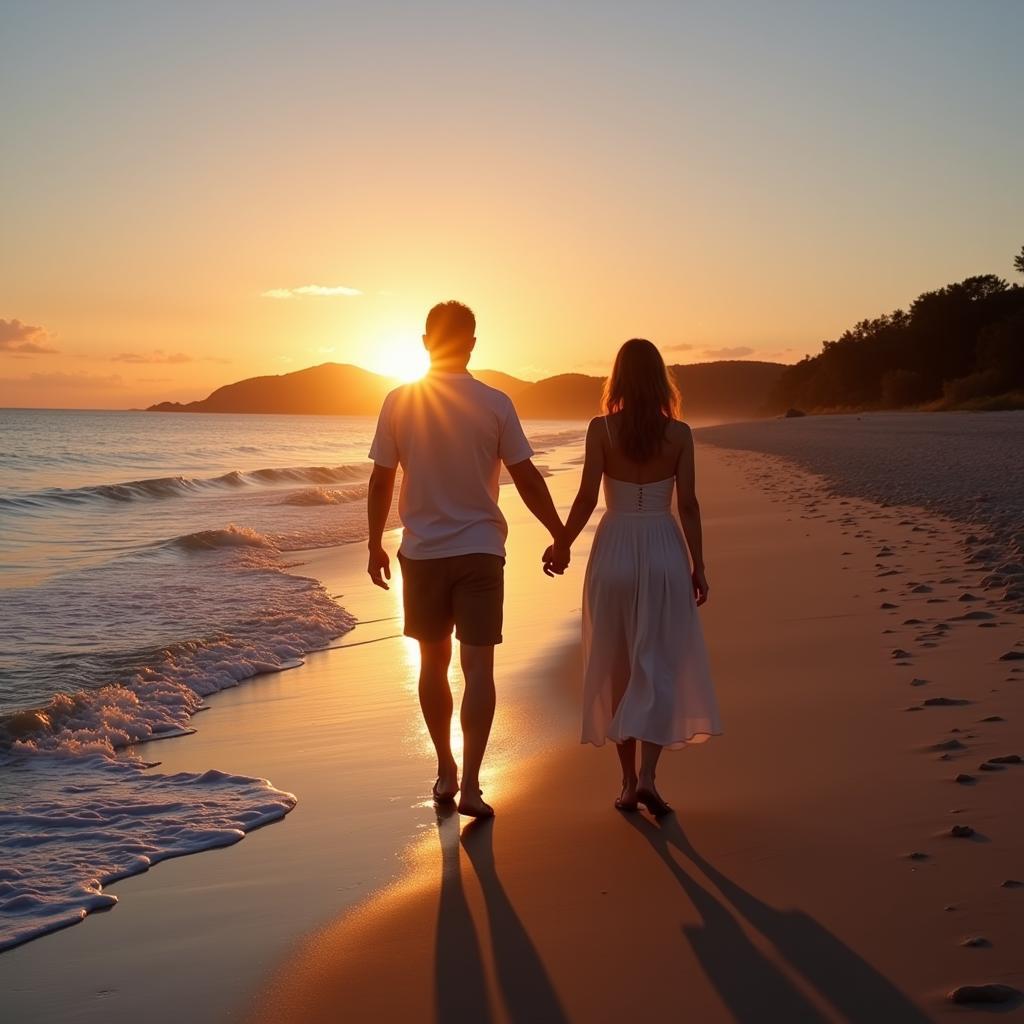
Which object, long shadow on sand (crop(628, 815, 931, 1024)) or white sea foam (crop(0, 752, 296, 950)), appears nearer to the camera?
long shadow on sand (crop(628, 815, 931, 1024))

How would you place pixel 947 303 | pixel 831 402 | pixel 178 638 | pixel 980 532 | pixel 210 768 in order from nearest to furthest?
pixel 210 768 → pixel 178 638 → pixel 980 532 → pixel 947 303 → pixel 831 402

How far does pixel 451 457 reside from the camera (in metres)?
4.27

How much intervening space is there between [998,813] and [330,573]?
993 centimetres

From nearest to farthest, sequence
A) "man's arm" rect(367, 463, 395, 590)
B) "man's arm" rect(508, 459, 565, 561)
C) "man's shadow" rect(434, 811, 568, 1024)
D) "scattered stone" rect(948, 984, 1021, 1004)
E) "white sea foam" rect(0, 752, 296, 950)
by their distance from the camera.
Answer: "scattered stone" rect(948, 984, 1021, 1004) < "man's shadow" rect(434, 811, 568, 1024) < "white sea foam" rect(0, 752, 296, 950) < "man's arm" rect(508, 459, 565, 561) < "man's arm" rect(367, 463, 395, 590)

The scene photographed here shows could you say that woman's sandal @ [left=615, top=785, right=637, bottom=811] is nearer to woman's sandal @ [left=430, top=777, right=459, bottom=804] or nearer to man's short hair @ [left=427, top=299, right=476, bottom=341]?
woman's sandal @ [left=430, top=777, right=459, bottom=804]

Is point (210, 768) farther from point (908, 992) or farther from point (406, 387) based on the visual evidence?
point (908, 992)

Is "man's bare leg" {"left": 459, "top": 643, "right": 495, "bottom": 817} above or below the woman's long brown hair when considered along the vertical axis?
below

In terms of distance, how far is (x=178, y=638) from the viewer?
8477 millimetres

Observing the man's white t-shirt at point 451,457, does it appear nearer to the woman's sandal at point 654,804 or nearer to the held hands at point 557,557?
the held hands at point 557,557

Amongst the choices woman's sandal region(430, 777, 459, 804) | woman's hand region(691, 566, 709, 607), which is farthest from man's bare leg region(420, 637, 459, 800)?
woman's hand region(691, 566, 709, 607)

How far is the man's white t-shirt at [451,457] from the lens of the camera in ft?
14.0

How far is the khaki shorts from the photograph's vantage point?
4293 mm

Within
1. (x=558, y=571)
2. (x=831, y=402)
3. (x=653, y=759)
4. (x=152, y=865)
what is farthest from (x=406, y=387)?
(x=831, y=402)

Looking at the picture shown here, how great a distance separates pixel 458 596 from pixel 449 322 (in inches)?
45.4
